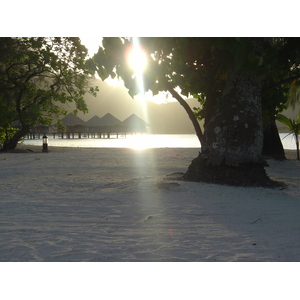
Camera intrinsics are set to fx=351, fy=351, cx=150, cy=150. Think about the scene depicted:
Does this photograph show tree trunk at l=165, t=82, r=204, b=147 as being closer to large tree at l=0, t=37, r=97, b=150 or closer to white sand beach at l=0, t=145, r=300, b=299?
white sand beach at l=0, t=145, r=300, b=299

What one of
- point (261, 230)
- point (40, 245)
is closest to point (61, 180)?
point (40, 245)

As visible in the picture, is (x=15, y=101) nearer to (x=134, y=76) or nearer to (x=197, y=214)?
(x=134, y=76)

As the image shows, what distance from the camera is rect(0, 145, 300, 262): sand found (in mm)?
3287

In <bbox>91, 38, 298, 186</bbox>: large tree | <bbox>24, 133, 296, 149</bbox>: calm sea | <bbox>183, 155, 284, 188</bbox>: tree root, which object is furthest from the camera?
<bbox>24, 133, 296, 149</bbox>: calm sea

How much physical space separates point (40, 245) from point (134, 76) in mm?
3926

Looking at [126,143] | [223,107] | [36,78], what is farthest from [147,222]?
[126,143]

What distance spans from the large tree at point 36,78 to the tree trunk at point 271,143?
1006 centimetres

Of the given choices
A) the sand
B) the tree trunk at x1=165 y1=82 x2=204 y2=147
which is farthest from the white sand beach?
the tree trunk at x1=165 y1=82 x2=204 y2=147

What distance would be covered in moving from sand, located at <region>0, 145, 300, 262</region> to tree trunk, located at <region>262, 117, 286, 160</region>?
292 inches

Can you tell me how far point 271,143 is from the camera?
14516 mm

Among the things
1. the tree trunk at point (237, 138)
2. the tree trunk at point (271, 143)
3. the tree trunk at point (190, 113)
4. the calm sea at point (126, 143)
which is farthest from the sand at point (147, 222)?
the calm sea at point (126, 143)

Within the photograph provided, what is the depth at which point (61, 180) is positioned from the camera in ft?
26.5

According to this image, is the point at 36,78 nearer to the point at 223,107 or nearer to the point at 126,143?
the point at 223,107

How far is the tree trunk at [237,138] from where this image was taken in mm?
7008
